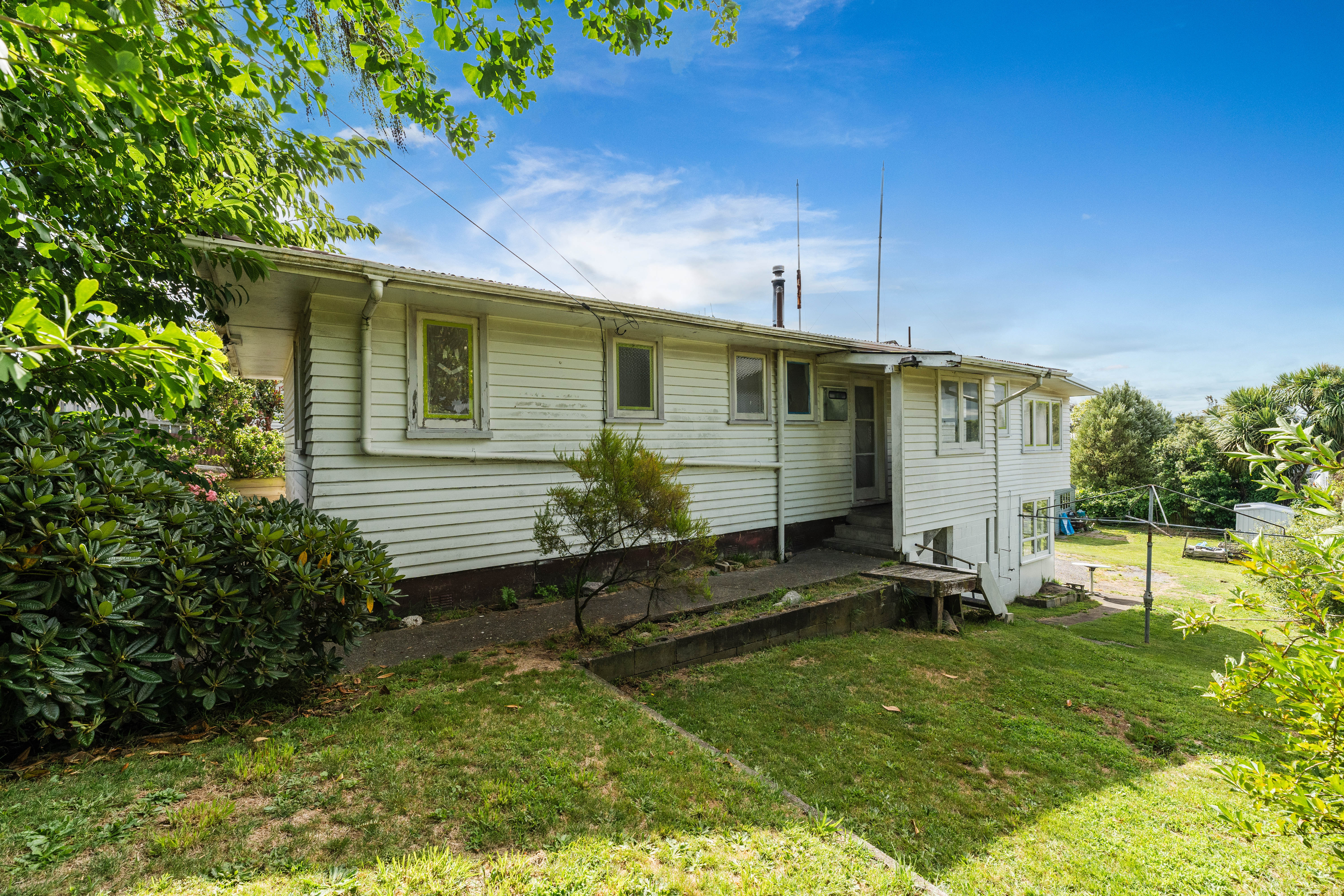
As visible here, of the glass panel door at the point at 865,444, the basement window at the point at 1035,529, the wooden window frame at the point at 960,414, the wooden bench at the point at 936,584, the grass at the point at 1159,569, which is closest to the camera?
the wooden bench at the point at 936,584

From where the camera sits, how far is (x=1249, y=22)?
8.41m

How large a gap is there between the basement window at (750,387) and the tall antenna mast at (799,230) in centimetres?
277

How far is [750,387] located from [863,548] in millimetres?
3549

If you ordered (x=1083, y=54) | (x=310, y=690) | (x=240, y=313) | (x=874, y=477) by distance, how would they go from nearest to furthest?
(x=310, y=690) → (x=240, y=313) → (x=1083, y=54) → (x=874, y=477)

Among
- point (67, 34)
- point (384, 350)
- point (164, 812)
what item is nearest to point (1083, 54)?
point (384, 350)

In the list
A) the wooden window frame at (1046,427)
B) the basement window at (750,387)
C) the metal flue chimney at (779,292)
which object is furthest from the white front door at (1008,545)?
the basement window at (750,387)

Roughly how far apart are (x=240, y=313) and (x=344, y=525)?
428 centimetres

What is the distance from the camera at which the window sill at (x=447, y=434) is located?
615 cm

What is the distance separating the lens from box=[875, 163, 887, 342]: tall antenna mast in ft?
42.3

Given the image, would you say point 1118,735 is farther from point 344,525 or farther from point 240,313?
point 240,313

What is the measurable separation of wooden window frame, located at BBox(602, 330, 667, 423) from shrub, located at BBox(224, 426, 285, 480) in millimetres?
10797

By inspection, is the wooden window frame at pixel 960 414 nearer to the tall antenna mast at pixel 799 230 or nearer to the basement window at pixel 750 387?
the tall antenna mast at pixel 799 230

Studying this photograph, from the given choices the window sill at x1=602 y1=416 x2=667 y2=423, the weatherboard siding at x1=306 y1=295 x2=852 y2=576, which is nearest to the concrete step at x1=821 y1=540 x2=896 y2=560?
the weatherboard siding at x1=306 y1=295 x2=852 y2=576

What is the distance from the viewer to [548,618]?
624 cm
